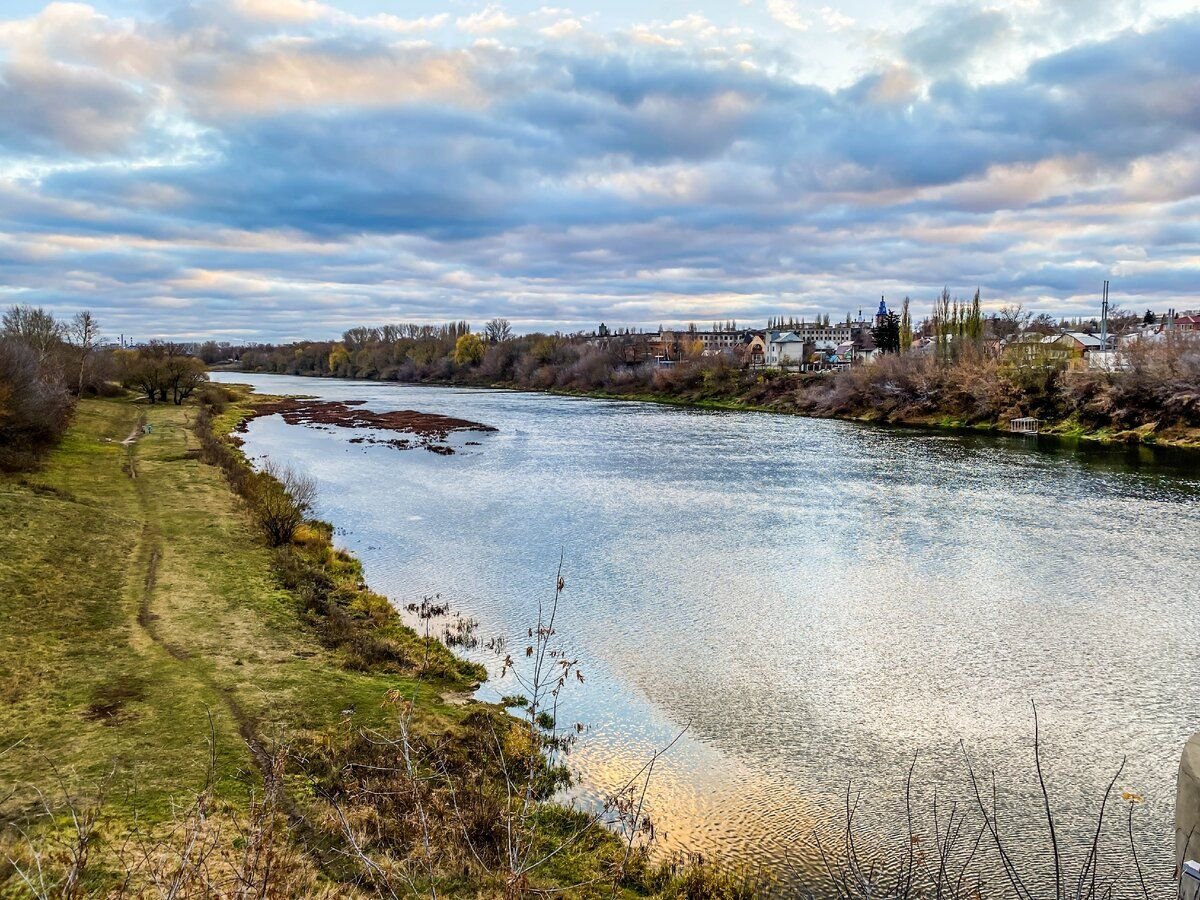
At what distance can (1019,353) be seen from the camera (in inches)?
2245

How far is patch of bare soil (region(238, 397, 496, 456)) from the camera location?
149ft

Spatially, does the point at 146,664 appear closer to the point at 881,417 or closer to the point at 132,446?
the point at 132,446

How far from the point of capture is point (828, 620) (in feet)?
48.6

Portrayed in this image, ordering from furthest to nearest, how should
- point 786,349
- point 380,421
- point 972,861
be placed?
point 786,349
point 380,421
point 972,861

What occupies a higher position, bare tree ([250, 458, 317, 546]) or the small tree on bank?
the small tree on bank

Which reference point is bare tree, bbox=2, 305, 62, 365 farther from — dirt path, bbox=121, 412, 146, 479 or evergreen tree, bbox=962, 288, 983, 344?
evergreen tree, bbox=962, 288, 983, 344

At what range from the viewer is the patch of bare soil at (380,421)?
4534cm

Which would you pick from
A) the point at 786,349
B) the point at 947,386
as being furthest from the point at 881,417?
the point at 786,349

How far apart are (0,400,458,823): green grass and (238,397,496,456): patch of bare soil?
70.0 feet

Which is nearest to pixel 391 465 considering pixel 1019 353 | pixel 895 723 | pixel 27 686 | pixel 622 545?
pixel 622 545

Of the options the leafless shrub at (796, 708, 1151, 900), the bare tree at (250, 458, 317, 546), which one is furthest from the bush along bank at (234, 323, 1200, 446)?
the bare tree at (250, 458, 317, 546)

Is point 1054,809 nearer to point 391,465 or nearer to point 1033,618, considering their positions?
point 1033,618

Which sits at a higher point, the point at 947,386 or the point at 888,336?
the point at 888,336

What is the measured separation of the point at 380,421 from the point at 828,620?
4857cm
